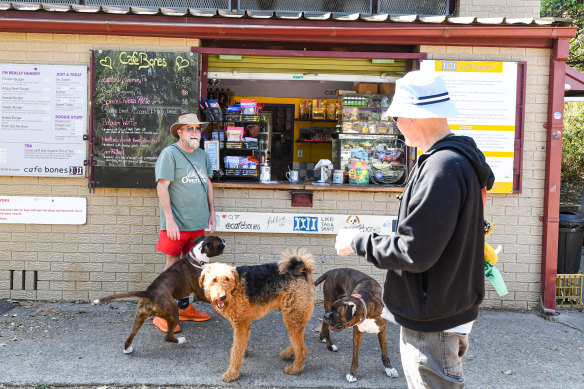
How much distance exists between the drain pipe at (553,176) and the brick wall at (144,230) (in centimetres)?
10

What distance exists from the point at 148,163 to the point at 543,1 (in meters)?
12.5

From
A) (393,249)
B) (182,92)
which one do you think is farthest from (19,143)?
(393,249)

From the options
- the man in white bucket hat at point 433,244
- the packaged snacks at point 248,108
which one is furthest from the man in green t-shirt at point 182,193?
the man in white bucket hat at point 433,244

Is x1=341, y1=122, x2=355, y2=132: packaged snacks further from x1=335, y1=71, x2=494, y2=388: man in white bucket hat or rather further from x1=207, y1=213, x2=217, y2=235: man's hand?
x1=335, y1=71, x2=494, y2=388: man in white bucket hat

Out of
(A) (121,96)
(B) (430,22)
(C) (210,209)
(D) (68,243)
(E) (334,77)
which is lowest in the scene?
(D) (68,243)

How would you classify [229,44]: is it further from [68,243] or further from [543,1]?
[543,1]

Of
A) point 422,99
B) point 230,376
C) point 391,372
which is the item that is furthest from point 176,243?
point 422,99

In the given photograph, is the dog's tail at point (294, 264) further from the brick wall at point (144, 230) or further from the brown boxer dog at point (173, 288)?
the brick wall at point (144, 230)

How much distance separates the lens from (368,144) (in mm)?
6645

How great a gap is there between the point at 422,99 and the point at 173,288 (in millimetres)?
3341

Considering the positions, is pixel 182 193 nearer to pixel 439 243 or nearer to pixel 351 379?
pixel 351 379

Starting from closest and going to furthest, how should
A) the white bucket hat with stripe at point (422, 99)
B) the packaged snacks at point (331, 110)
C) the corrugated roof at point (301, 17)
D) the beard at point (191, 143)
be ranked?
the white bucket hat with stripe at point (422, 99) < the beard at point (191, 143) < the corrugated roof at point (301, 17) < the packaged snacks at point (331, 110)

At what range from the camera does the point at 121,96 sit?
6.07 m

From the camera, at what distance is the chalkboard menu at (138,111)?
6066 mm
